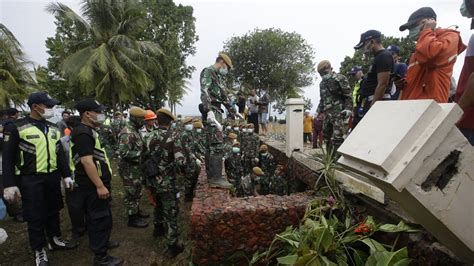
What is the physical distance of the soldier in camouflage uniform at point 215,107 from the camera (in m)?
3.88

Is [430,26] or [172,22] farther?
[172,22]

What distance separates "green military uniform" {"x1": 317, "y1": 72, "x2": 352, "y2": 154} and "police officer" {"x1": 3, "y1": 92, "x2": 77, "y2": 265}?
4238mm

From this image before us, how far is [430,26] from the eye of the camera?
2.87 meters

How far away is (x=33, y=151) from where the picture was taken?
3.60m

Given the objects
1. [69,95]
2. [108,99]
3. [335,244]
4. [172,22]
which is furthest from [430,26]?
[69,95]

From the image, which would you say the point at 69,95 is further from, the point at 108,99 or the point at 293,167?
the point at 293,167

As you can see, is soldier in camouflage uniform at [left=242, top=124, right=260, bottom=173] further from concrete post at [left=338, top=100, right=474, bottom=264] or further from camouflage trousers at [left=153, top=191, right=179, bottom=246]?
concrete post at [left=338, top=100, right=474, bottom=264]

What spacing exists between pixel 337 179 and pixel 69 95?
26176mm

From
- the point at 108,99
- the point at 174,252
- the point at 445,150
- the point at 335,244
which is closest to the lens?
the point at 445,150

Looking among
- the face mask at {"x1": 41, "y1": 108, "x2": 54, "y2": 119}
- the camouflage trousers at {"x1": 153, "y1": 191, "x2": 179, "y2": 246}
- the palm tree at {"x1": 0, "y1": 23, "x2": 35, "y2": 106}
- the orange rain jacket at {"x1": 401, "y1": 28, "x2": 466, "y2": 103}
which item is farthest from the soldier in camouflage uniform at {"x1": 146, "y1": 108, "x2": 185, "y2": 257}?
the palm tree at {"x1": 0, "y1": 23, "x2": 35, "y2": 106}

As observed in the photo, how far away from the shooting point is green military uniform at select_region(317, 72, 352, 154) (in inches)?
186

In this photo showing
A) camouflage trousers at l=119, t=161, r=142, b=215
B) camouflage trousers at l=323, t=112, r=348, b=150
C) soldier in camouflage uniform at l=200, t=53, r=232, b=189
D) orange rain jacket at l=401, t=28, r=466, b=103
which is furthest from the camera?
camouflage trousers at l=119, t=161, r=142, b=215

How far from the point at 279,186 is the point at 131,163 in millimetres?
2881

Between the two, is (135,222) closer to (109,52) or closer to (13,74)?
(109,52)
